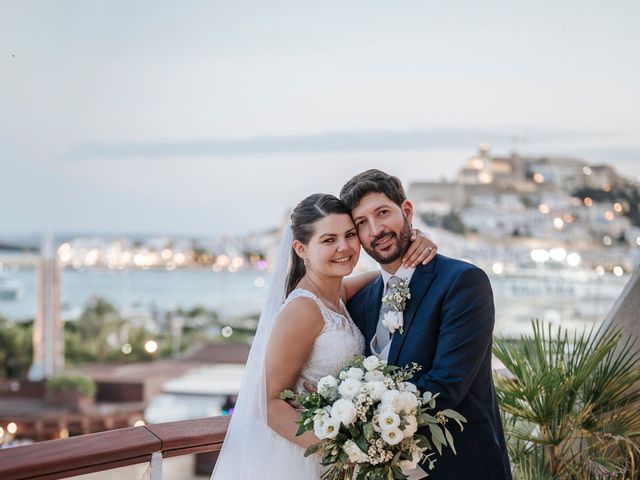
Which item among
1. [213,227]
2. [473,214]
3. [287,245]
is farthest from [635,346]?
[213,227]

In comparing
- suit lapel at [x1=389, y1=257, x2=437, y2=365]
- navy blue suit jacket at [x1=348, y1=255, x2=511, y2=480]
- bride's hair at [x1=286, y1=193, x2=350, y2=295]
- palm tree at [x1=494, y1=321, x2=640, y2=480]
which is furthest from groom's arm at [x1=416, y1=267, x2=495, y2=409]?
palm tree at [x1=494, y1=321, x2=640, y2=480]

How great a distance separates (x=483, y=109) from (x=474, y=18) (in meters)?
8.81

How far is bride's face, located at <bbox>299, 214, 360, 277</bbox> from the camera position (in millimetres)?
2418

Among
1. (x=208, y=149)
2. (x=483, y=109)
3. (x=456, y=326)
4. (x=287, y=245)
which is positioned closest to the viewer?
(x=456, y=326)

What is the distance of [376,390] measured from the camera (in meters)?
1.99

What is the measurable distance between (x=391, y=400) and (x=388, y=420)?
5cm

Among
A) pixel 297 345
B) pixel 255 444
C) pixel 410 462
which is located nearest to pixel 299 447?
pixel 255 444

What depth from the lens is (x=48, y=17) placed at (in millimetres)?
42594

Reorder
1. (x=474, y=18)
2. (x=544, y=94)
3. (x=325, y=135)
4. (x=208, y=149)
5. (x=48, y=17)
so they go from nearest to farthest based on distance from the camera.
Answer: (x=474, y=18) < (x=544, y=94) < (x=48, y=17) < (x=325, y=135) < (x=208, y=149)

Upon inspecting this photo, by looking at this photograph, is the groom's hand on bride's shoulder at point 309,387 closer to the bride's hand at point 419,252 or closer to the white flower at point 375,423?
the white flower at point 375,423

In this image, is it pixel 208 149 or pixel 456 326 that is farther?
pixel 208 149

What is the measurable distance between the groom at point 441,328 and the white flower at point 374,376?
0.18m

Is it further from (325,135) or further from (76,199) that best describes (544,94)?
(76,199)

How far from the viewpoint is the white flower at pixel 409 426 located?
1.97 meters
